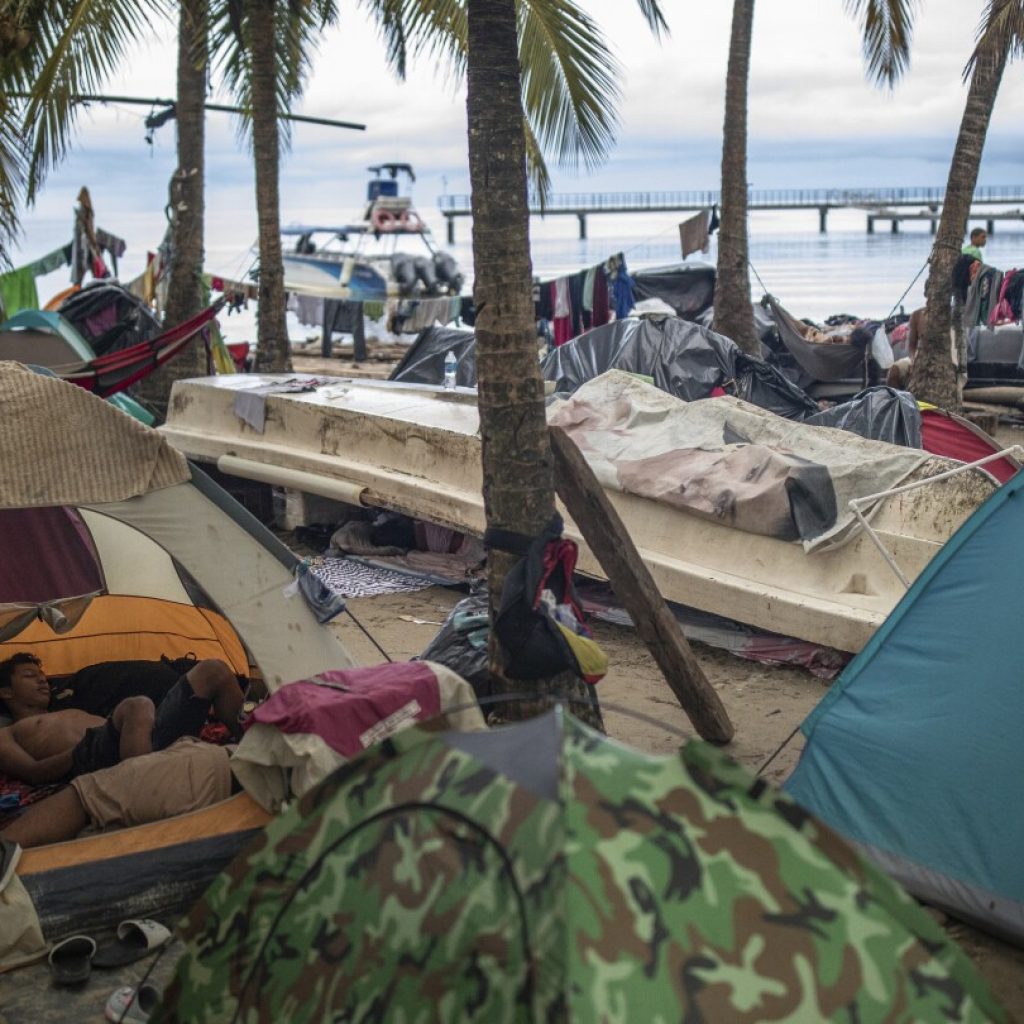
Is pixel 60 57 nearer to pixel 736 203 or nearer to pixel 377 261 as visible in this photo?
pixel 736 203

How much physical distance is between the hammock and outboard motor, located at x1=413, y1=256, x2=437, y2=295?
18.4 meters

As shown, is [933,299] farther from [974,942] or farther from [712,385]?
A: [974,942]

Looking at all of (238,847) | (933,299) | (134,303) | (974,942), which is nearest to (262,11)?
(134,303)

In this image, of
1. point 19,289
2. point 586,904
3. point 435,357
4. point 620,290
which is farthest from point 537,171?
point 19,289

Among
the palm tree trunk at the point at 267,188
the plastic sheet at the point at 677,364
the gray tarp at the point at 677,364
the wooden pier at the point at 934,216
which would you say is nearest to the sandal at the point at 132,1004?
the gray tarp at the point at 677,364

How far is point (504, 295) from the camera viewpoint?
5184mm

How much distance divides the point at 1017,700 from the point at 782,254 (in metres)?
108

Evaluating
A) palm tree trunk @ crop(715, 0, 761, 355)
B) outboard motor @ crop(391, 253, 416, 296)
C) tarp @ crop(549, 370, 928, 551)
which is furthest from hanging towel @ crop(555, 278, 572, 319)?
outboard motor @ crop(391, 253, 416, 296)

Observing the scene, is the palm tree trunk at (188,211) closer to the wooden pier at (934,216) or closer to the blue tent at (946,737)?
the blue tent at (946,737)

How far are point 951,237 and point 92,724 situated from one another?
9.76m

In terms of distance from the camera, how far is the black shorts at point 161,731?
5.52 metres

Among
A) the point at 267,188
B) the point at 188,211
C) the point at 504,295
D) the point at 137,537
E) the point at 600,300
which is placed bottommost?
the point at 137,537

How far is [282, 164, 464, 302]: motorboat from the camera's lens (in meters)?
30.4

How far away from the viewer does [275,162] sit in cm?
1397
